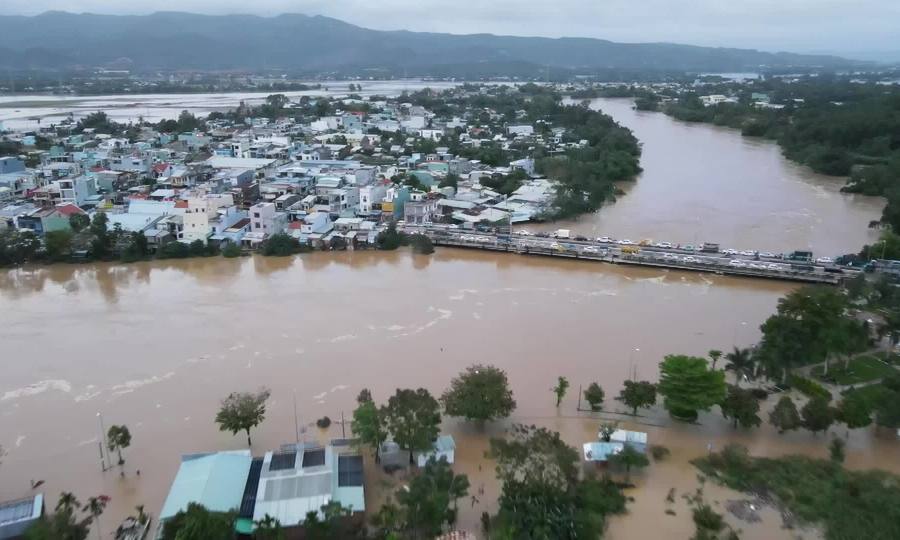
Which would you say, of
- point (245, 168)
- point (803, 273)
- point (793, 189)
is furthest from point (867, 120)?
point (245, 168)

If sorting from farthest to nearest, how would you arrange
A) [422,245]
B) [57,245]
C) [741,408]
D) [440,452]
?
1. [422,245]
2. [57,245]
3. [741,408]
4. [440,452]

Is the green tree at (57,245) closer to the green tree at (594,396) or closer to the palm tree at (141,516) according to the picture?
the palm tree at (141,516)

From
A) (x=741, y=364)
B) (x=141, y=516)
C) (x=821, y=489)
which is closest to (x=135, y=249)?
(x=141, y=516)

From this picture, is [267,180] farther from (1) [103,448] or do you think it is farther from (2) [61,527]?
(2) [61,527]

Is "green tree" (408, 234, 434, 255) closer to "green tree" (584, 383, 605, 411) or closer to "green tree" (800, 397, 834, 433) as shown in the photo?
"green tree" (584, 383, 605, 411)

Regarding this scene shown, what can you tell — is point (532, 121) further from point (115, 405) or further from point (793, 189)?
point (115, 405)
